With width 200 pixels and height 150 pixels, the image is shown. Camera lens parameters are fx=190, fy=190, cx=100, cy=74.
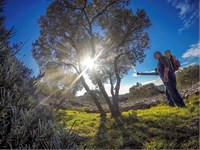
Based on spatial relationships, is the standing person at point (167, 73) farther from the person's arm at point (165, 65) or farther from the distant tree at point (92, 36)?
the distant tree at point (92, 36)

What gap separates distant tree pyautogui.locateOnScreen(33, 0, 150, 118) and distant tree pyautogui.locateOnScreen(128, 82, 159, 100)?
1358cm

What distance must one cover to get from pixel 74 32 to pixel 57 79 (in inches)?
323

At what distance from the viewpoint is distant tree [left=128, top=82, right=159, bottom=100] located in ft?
111

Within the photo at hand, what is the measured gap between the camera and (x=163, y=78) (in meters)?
10.6

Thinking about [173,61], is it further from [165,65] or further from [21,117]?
[21,117]

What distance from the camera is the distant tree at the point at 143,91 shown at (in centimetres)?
3388

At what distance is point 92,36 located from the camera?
18031 millimetres

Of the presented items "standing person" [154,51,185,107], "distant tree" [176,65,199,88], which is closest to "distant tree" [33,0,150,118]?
"standing person" [154,51,185,107]

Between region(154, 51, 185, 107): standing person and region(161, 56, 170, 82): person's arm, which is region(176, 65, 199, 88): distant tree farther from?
region(161, 56, 170, 82): person's arm

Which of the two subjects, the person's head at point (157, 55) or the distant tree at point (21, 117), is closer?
the distant tree at point (21, 117)

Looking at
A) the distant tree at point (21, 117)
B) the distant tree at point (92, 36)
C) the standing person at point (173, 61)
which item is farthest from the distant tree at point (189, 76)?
the distant tree at point (21, 117)

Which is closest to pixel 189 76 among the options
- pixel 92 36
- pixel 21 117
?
pixel 92 36

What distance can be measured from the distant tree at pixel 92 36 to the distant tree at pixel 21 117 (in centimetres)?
1490

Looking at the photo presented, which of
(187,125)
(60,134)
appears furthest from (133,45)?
(60,134)
